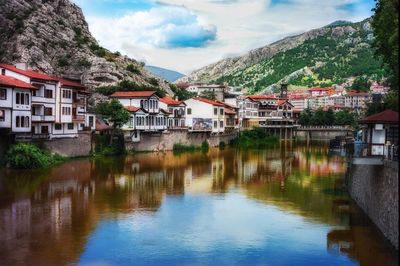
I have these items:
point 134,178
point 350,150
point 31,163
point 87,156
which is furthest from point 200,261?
point 87,156

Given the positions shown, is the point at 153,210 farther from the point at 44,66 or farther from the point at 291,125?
the point at 291,125

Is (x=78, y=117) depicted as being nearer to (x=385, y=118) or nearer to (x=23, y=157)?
(x=23, y=157)

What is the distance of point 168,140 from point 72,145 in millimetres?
22505

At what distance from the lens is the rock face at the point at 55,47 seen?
98625 mm

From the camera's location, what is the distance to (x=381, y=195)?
25766 mm

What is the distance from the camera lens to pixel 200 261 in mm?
22312

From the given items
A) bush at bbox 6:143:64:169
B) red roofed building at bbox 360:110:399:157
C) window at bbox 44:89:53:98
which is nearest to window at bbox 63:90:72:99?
window at bbox 44:89:53:98

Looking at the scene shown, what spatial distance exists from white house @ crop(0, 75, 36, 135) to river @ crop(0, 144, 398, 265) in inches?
194

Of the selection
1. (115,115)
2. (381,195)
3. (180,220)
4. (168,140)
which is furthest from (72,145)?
(381,195)

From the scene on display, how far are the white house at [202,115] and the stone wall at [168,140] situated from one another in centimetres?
163

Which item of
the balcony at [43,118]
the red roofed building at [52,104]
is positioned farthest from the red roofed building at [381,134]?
the balcony at [43,118]

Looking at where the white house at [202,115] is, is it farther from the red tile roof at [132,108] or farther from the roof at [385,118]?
the roof at [385,118]

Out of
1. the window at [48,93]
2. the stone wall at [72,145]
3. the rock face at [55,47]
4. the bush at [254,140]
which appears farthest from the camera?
the bush at [254,140]

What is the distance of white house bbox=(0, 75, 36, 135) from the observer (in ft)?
162
